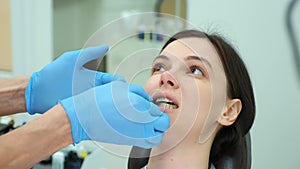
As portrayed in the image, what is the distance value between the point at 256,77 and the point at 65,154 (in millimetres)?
942

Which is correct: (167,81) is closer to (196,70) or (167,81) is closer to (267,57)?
(196,70)

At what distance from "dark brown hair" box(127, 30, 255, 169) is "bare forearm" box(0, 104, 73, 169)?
0.44m

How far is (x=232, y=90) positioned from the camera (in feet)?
3.53

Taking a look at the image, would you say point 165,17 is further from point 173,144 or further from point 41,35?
point 41,35

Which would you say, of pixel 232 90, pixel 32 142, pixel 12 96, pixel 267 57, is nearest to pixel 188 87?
pixel 232 90

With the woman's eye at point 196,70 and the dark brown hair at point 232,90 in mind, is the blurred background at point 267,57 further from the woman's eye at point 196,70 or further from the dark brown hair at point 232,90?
the woman's eye at point 196,70

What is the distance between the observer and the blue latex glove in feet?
2.82

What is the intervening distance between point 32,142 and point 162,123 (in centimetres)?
31

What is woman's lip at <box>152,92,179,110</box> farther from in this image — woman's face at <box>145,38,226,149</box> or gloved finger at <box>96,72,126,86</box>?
gloved finger at <box>96,72,126,86</box>

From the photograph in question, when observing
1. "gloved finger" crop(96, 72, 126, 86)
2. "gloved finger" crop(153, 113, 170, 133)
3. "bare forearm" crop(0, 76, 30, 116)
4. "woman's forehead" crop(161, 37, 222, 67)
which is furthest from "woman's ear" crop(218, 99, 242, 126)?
"bare forearm" crop(0, 76, 30, 116)

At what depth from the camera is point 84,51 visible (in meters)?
1.06

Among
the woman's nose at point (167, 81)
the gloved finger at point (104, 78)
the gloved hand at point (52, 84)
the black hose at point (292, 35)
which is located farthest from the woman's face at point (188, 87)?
the black hose at point (292, 35)

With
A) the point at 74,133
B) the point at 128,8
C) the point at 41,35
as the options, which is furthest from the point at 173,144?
the point at 128,8

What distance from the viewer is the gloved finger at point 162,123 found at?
90 centimetres
